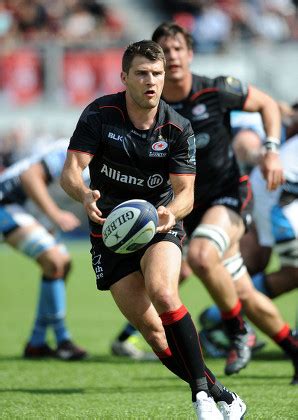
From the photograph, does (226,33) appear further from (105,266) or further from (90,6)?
(105,266)

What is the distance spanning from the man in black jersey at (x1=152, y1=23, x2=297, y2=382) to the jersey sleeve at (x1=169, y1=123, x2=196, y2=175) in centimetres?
115

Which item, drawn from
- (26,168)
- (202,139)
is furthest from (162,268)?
(26,168)

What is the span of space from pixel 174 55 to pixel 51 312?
2598 millimetres

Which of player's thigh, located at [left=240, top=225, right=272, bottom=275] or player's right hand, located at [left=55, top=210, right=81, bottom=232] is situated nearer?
player's right hand, located at [left=55, top=210, right=81, bottom=232]

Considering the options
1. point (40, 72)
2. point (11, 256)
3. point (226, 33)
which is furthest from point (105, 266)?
point (226, 33)

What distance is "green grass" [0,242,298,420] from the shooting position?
5.50m

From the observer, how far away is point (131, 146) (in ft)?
17.8

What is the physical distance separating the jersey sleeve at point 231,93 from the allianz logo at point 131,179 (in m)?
1.55

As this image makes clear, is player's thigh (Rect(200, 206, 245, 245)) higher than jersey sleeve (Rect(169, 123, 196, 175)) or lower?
lower

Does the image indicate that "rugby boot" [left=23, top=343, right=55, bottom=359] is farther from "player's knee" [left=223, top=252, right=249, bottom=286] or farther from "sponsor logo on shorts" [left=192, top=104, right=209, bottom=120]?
"sponsor logo on shorts" [left=192, top=104, right=209, bottom=120]

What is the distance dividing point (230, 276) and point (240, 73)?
1701cm

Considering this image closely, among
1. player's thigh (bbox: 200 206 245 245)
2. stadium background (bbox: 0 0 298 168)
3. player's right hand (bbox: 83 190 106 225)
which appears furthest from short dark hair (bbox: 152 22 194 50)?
stadium background (bbox: 0 0 298 168)

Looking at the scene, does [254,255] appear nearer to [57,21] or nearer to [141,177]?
[141,177]

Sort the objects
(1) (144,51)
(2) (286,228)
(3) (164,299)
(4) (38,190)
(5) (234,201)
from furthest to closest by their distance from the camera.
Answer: (4) (38,190)
(2) (286,228)
(5) (234,201)
(1) (144,51)
(3) (164,299)
